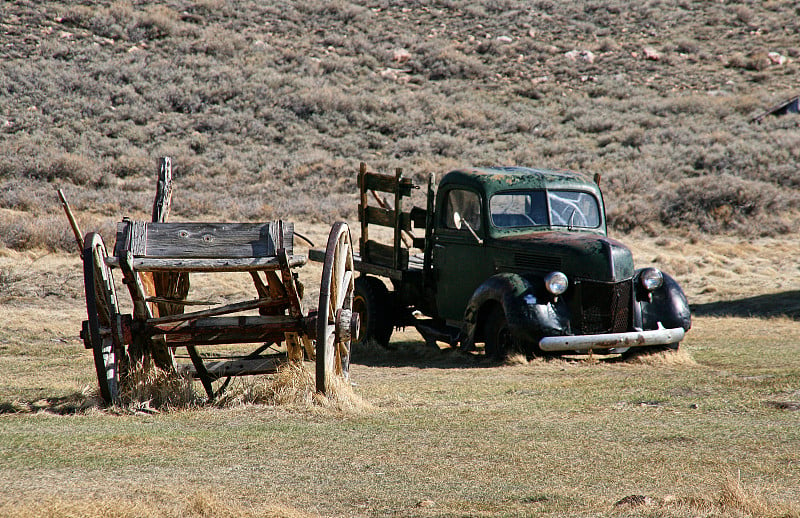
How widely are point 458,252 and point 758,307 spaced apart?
646cm

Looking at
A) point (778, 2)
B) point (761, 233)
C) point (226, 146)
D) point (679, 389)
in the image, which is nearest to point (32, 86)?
point (226, 146)

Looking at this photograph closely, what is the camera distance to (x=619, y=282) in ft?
31.3

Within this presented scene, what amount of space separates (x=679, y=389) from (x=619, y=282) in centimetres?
175

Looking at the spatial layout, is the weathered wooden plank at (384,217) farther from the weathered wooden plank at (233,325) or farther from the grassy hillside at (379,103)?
the grassy hillside at (379,103)

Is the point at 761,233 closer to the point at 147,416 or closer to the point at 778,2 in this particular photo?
the point at 147,416

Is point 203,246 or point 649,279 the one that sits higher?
point 203,246

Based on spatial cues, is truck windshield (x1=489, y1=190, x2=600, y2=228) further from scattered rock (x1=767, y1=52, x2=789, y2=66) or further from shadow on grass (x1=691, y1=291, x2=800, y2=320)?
scattered rock (x1=767, y1=52, x2=789, y2=66)

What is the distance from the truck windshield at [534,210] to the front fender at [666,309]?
4.12 feet

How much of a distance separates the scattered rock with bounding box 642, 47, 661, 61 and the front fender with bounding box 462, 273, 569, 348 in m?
31.8

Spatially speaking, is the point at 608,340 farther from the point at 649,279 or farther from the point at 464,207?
the point at 464,207

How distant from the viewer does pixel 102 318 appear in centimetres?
710

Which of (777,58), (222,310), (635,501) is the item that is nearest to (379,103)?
(777,58)

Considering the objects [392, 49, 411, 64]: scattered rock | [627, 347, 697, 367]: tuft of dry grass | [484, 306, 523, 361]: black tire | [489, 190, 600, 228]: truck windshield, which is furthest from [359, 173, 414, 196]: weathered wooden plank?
[392, 49, 411, 64]: scattered rock

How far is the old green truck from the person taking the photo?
373 inches
